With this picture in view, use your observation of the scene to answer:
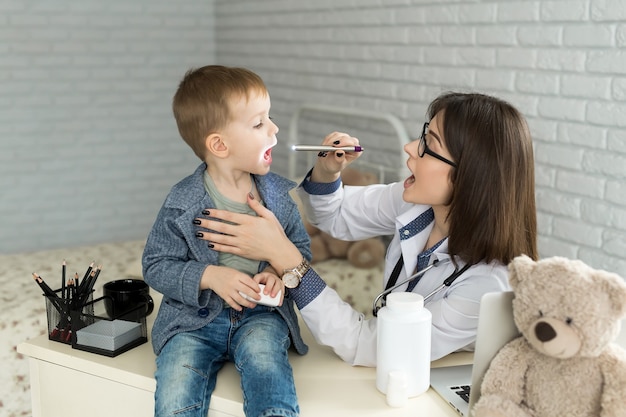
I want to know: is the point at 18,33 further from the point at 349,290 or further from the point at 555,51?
the point at 555,51

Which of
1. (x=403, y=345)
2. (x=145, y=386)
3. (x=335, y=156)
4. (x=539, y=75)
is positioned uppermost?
(x=539, y=75)

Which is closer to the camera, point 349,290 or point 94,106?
point 349,290

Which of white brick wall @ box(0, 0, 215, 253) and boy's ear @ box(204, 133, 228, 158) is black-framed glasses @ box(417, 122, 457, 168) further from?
white brick wall @ box(0, 0, 215, 253)

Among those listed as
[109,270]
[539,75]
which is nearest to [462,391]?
[539,75]

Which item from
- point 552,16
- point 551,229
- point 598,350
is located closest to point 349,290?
point 551,229

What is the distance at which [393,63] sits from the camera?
9.99ft

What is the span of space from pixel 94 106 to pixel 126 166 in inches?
14.5

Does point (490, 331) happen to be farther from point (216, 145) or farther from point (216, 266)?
point (216, 145)

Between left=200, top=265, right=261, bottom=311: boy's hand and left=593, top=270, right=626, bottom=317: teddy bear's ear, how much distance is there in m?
0.62

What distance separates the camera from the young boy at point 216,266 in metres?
1.40

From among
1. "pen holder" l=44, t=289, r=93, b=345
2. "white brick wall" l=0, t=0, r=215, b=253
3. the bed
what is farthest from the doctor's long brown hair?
"white brick wall" l=0, t=0, r=215, b=253

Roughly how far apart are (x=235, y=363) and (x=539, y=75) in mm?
1461

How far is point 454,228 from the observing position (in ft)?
4.91

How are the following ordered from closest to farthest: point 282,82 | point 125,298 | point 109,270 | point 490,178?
point 490,178
point 125,298
point 109,270
point 282,82
